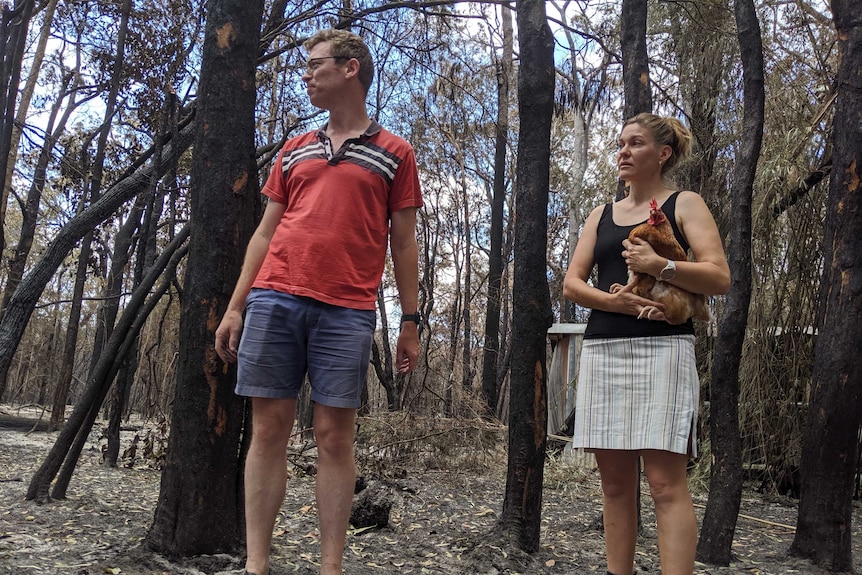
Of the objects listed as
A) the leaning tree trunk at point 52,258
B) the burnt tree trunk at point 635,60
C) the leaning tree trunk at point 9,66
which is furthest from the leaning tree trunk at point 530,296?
Answer: the leaning tree trunk at point 9,66

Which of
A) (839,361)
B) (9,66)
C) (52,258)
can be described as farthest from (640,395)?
(9,66)

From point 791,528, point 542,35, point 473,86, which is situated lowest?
point 791,528

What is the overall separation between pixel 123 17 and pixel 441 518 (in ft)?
18.7

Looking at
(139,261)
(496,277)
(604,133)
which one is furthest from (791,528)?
(604,133)

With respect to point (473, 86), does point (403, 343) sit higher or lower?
lower

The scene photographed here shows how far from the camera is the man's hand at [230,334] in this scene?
101 inches

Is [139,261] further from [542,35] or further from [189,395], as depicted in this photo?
[542,35]

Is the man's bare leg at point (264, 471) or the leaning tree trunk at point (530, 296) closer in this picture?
the man's bare leg at point (264, 471)

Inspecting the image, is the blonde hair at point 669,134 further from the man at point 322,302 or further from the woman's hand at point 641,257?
the man at point 322,302

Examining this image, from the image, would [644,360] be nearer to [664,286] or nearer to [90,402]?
[664,286]

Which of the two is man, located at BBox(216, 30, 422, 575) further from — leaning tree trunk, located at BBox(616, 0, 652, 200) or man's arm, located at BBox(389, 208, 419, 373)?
leaning tree trunk, located at BBox(616, 0, 652, 200)

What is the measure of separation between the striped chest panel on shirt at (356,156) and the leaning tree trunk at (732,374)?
2.39m

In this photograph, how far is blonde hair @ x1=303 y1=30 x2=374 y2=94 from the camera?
103 inches

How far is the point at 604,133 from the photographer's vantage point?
17.8 m
